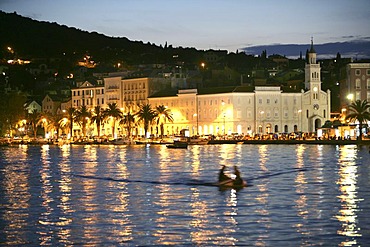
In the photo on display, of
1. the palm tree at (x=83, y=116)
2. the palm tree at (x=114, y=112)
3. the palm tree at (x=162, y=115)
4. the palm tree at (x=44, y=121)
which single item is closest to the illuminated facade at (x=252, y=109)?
the palm tree at (x=162, y=115)

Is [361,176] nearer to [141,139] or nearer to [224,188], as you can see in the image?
[224,188]

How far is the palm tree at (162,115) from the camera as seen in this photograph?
14712 cm

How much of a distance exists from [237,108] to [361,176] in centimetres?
8304

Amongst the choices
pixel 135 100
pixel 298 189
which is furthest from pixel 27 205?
pixel 135 100

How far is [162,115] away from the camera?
5925 inches

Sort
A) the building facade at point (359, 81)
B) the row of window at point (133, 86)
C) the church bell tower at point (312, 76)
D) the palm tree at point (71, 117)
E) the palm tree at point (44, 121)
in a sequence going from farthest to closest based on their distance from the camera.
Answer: the palm tree at point (44, 121) → the row of window at point (133, 86) → the palm tree at point (71, 117) → the church bell tower at point (312, 76) → the building facade at point (359, 81)

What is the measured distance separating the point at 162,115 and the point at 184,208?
110384 mm

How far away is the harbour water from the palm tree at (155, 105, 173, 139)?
264ft

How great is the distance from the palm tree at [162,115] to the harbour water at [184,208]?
80.4 meters

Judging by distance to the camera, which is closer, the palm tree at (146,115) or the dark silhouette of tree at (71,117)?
the palm tree at (146,115)

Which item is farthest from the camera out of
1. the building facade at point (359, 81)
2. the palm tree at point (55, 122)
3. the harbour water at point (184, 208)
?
the palm tree at point (55, 122)

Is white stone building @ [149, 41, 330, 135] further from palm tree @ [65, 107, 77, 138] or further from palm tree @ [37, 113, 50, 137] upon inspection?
palm tree @ [37, 113, 50, 137]

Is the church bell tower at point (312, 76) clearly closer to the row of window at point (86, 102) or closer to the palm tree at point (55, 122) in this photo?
the row of window at point (86, 102)

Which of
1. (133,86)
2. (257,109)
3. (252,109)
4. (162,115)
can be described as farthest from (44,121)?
(257,109)
